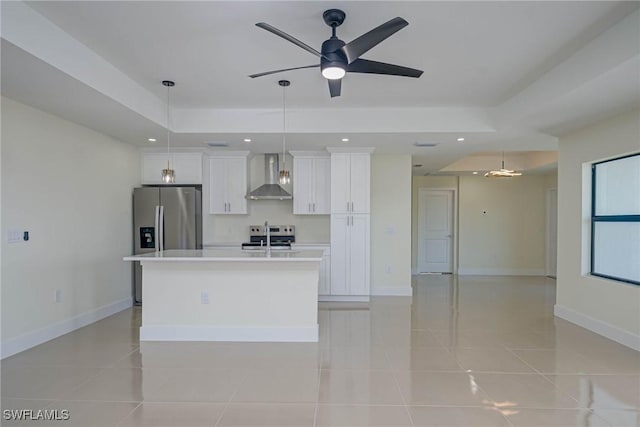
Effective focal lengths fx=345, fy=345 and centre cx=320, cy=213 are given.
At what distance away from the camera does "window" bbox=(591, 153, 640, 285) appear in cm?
364

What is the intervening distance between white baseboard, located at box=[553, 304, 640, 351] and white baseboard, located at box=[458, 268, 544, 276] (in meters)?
3.43

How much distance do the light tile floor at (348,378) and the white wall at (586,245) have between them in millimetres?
231

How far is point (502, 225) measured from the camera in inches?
318

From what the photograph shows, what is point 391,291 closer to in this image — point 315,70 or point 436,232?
point 436,232

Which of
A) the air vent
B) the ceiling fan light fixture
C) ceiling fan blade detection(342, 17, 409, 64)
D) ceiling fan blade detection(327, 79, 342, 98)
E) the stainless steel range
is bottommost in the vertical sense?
the stainless steel range

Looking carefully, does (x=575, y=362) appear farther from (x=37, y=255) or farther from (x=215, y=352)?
(x=37, y=255)

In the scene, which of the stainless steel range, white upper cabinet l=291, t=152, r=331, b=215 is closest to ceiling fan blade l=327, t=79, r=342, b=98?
white upper cabinet l=291, t=152, r=331, b=215

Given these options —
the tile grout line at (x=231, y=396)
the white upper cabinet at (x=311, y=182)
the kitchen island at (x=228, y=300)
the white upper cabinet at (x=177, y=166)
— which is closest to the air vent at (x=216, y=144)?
the white upper cabinet at (x=177, y=166)

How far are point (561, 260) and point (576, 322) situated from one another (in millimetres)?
793

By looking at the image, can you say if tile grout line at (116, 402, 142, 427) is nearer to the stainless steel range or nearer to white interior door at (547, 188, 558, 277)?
the stainless steel range

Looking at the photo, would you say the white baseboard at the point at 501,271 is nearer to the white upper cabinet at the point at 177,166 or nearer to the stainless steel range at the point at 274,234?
the stainless steel range at the point at 274,234

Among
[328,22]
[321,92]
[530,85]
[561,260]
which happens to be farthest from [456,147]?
[328,22]

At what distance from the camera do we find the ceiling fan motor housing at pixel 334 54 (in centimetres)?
223

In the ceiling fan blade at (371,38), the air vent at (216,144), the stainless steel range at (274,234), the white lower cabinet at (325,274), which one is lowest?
the white lower cabinet at (325,274)
